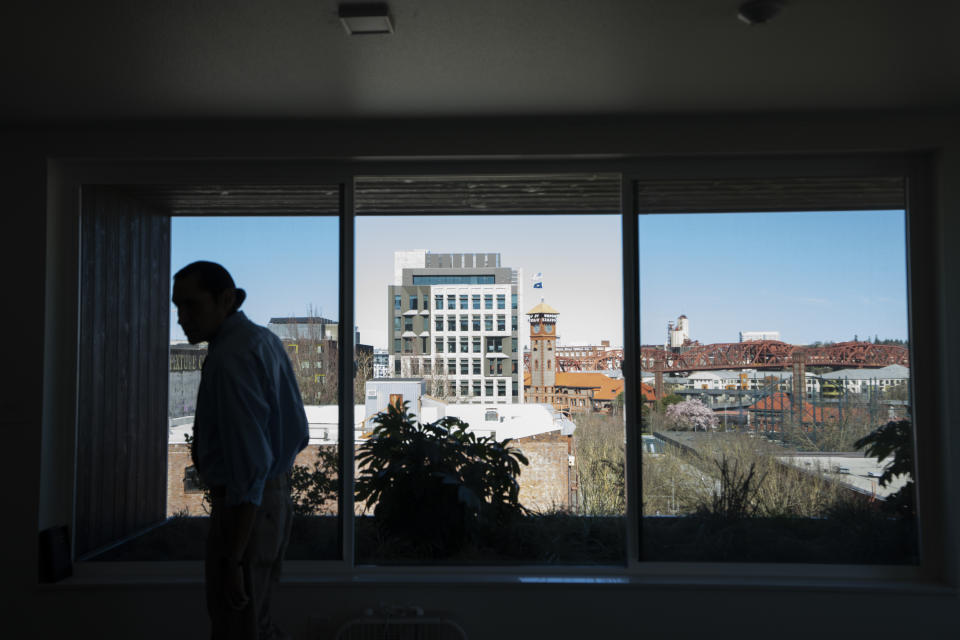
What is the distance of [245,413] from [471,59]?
4.46 ft

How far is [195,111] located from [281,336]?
3.30 feet

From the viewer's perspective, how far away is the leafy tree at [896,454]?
Result: 8.86 feet

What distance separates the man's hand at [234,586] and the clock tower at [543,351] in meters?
26.6

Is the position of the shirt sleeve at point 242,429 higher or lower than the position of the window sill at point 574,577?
higher

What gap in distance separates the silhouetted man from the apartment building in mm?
37863

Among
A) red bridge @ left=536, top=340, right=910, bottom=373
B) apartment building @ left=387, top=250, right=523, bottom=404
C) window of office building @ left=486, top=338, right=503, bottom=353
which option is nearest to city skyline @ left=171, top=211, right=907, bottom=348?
red bridge @ left=536, top=340, right=910, bottom=373

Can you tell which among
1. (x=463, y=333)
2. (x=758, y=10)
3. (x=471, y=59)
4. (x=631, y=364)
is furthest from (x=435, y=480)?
(x=463, y=333)

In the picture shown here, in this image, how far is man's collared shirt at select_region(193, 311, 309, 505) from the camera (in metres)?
1.68

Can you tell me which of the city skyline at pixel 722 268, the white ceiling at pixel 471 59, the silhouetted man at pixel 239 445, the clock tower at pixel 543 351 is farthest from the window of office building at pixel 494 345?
the silhouetted man at pixel 239 445

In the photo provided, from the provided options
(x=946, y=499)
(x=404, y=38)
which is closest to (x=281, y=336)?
(x=404, y=38)

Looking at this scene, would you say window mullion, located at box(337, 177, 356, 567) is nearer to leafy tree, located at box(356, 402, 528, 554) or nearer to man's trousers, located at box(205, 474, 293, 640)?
leafy tree, located at box(356, 402, 528, 554)

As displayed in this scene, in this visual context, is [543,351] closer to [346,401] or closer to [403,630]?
[346,401]

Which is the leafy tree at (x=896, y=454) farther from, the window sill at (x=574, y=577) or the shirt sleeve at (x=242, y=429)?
the shirt sleeve at (x=242, y=429)

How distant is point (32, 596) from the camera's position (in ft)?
8.59
